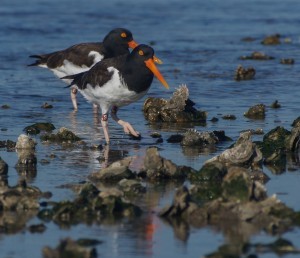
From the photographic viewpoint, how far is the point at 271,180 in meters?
9.10

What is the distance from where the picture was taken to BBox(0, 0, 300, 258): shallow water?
7.28 meters

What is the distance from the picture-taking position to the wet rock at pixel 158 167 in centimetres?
898

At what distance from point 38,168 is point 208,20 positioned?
15436 mm

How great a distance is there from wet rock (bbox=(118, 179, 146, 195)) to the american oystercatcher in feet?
8.58

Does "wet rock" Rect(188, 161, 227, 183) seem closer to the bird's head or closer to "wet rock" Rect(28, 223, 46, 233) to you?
"wet rock" Rect(28, 223, 46, 233)

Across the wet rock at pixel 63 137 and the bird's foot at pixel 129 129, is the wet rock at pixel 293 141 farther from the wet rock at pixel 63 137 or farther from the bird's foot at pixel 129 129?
the wet rock at pixel 63 137

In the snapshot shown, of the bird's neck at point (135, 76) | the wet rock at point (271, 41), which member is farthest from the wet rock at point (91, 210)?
the wet rock at point (271, 41)

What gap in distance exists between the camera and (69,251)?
21.7 ft

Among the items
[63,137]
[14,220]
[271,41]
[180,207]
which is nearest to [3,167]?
[14,220]

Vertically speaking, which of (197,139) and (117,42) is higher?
(117,42)

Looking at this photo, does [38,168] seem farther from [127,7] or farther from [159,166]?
[127,7]

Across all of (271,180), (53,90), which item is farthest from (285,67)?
(271,180)

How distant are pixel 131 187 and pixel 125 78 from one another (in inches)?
113

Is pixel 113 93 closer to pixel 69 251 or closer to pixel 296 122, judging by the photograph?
pixel 296 122
